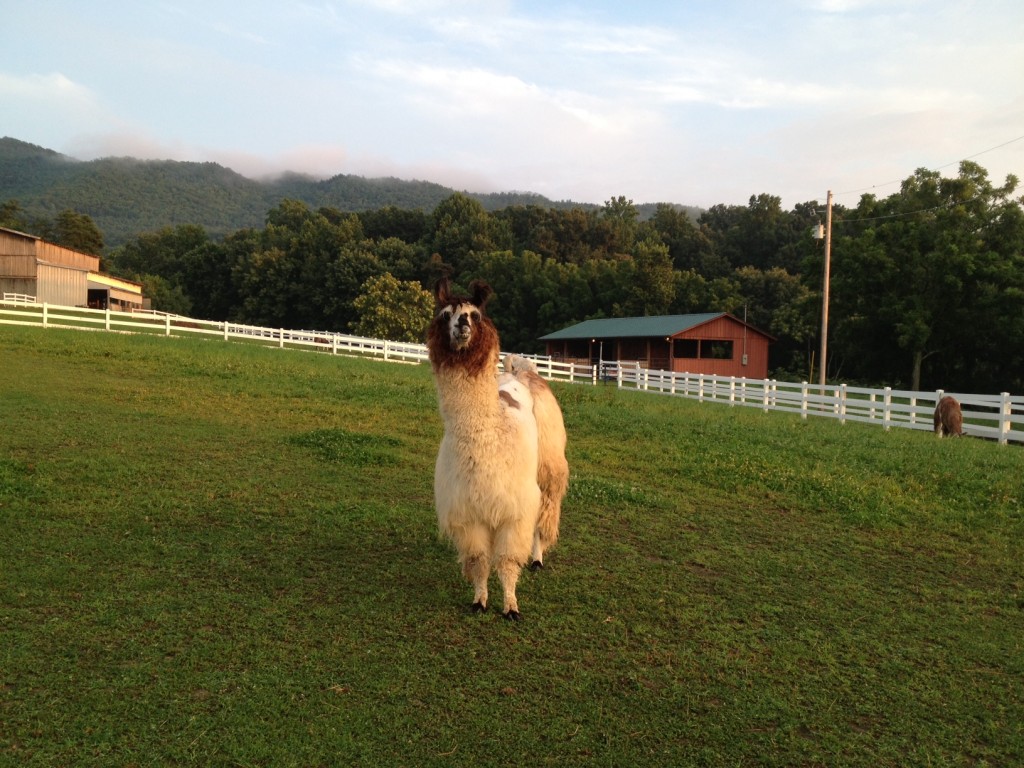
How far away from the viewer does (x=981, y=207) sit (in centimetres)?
3897

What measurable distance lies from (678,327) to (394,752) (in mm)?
41787

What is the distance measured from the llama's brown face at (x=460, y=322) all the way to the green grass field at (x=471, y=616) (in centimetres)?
192

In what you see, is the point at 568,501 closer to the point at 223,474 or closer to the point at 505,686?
the point at 223,474

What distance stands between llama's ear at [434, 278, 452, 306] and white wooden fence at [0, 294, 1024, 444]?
49.4ft

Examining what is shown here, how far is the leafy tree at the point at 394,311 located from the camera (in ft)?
178

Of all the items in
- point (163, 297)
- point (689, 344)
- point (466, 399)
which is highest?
point (163, 297)

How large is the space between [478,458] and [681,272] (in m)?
61.6

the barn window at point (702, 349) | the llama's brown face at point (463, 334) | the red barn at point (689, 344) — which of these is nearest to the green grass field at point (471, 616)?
the llama's brown face at point (463, 334)

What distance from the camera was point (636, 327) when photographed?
47.0 m

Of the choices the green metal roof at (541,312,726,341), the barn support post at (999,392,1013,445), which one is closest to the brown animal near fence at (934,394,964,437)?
the barn support post at (999,392,1013,445)

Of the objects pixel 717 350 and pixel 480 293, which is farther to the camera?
pixel 717 350

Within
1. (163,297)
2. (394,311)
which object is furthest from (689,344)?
(163,297)

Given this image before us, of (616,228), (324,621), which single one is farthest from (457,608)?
(616,228)

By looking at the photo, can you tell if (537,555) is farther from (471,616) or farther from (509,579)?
(471,616)
